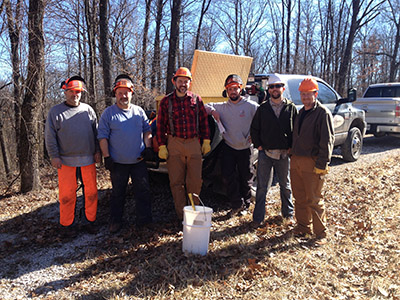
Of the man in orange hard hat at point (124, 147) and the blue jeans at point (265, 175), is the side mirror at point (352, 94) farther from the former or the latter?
the man in orange hard hat at point (124, 147)

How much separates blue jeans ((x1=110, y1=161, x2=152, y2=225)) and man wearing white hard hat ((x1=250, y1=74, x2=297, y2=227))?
59.3 inches

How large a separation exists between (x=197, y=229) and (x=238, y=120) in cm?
163

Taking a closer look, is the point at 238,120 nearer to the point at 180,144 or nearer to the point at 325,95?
the point at 180,144

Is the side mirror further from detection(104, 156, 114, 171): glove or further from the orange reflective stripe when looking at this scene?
the orange reflective stripe

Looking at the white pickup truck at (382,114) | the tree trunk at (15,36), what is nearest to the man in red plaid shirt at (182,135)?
the tree trunk at (15,36)

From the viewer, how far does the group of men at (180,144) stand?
407 cm

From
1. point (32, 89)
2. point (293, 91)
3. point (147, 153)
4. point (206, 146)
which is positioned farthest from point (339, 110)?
point (32, 89)

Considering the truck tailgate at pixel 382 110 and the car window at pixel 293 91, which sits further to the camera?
the truck tailgate at pixel 382 110

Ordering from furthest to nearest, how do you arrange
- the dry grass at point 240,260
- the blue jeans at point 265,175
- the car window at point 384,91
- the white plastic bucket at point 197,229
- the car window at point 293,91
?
1. the car window at point 384,91
2. the car window at point 293,91
3. the blue jeans at point 265,175
4. the white plastic bucket at point 197,229
5. the dry grass at point 240,260

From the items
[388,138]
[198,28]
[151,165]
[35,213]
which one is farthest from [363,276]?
[198,28]

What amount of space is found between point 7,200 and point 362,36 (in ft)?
130

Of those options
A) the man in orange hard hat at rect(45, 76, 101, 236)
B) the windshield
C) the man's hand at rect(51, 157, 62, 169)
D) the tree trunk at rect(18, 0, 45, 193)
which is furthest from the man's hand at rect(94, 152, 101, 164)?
the windshield

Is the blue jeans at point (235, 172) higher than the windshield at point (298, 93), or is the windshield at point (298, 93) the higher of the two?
the windshield at point (298, 93)

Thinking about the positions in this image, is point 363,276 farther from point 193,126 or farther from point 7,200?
point 7,200
